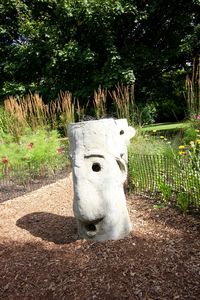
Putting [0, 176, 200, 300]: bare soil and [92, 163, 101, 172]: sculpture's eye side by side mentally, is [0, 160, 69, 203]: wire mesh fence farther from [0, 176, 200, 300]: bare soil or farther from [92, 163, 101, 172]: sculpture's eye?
[92, 163, 101, 172]: sculpture's eye

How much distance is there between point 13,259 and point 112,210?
35.0 inches

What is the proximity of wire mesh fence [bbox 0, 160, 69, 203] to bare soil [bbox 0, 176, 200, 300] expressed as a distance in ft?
5.11

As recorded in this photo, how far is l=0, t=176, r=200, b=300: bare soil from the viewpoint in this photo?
1919 millimetres

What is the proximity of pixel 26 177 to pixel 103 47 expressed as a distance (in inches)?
245

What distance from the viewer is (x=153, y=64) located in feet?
32.9

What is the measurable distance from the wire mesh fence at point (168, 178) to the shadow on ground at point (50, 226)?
0.99 m

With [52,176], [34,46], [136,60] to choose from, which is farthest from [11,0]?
[52,176]

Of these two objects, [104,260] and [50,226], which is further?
[50,226]

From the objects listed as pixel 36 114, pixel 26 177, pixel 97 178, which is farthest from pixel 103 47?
pixel 97 178

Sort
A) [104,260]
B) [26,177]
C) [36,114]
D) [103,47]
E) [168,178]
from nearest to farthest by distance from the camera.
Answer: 1. [104,260]
2. [168,178]
3. [26,177]
4. [36,114]
5. [103,47]

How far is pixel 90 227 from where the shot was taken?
267 cm

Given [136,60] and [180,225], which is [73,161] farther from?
[136,60]

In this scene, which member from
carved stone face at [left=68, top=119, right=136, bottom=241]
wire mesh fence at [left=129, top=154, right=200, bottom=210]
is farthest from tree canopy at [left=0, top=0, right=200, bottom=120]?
carved stone face at [left=68, top=119, right=136, bottom=241]

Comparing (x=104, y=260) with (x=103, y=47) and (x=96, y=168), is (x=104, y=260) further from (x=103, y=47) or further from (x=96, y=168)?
(x=103, y=47)
